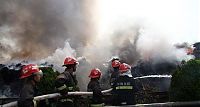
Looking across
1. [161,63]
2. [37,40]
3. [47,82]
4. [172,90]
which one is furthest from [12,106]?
[37,40]

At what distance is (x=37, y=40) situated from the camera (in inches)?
1161

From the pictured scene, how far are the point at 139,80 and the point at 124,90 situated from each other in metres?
7.23

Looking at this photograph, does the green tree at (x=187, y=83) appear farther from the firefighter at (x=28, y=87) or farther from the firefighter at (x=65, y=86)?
the firefighter at (x=28, y=87)

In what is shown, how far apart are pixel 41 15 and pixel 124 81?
895 inches

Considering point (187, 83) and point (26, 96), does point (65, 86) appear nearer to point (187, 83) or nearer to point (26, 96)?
point (26, 96)

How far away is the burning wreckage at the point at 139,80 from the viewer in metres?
10.5

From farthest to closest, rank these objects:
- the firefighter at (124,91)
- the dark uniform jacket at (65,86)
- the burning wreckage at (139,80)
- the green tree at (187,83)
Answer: the burning wreckage at (139,80) → the green tree at (187,83) → the firefighter at (124,91) → the dark uniform jacket at (65,86)

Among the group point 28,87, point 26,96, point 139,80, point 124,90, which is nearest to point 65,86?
point 124,90

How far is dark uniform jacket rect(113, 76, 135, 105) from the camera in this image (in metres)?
8.21

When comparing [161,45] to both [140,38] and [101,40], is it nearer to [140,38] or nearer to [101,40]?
[140,38]

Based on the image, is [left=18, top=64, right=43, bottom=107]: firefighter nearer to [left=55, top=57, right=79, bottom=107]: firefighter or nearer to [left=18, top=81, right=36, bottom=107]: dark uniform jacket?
[left=18, top=81, right=36, bottom=107]: dark uniform jacket

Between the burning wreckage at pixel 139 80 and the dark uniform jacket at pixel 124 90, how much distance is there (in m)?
1.03

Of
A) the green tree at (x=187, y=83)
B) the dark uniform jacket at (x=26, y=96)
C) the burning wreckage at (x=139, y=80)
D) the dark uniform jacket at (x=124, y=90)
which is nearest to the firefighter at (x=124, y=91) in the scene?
the dark uniform jacket at (x=124, y=90)

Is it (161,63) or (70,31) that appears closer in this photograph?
(161,63)
